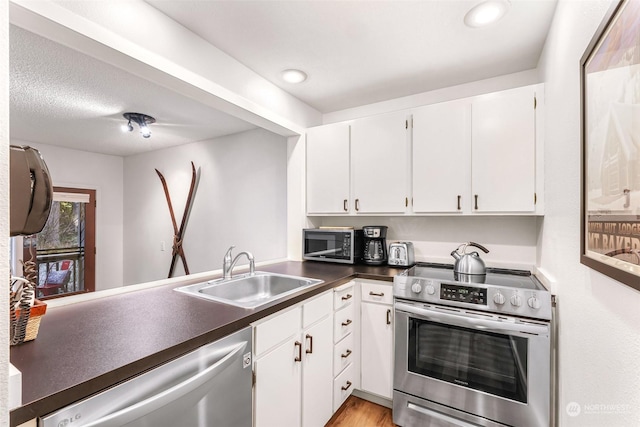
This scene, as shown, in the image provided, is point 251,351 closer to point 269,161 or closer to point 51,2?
point 51,2

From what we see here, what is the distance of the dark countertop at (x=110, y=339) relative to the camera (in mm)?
703

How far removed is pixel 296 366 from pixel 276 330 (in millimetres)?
292

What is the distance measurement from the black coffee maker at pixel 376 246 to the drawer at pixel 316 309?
744 mm

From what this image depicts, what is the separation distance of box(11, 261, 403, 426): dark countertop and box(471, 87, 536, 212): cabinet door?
134cm

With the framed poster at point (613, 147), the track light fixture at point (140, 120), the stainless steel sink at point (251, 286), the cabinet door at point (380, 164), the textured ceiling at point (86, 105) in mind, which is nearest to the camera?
the framed poster at point (613, 147)

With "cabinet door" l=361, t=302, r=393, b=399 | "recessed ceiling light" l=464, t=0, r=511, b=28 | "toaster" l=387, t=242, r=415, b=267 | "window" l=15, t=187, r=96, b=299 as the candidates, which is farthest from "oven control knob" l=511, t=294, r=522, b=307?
"window" l=15, t=187, r=96, b=299

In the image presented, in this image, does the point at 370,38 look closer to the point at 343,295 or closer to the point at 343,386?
the point at 343,295

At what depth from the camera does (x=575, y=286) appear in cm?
115

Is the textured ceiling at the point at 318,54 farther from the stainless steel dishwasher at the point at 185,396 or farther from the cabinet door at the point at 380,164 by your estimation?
the stainless steel dishwasher at the point at 185,396

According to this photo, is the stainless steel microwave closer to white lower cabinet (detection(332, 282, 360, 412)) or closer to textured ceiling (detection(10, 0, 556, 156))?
white lower cabinet (detection(332, 282, 360, 412))

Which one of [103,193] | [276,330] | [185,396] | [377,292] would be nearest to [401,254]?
[377,292]

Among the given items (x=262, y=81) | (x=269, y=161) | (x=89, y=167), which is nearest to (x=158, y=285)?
(x=262, y=81)

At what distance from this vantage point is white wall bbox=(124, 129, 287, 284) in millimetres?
3141

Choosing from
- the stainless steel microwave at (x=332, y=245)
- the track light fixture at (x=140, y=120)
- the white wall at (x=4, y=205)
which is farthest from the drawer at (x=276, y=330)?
the track light fixture at (x=140, y=120)
